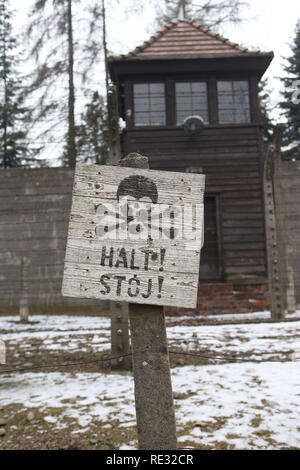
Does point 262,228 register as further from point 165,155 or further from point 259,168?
point 165,155

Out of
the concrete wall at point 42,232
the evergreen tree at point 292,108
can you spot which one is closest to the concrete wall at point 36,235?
the concrete wall at point 42,232

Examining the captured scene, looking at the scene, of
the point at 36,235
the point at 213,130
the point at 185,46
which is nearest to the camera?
the point at 36,235

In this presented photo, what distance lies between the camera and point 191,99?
10.6 m

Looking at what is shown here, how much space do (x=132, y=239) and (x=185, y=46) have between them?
1049 cm

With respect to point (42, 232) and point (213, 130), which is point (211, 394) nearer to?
point (42, 232)

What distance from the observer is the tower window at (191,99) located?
10.5m

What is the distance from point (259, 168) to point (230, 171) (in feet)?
2.49

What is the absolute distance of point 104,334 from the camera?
6984 millimetres

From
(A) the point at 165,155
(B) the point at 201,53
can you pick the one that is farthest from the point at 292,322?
(B) the point at 201,53

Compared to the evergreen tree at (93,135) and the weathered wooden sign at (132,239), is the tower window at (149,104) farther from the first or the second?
the weathered wooden sign at (132,239)

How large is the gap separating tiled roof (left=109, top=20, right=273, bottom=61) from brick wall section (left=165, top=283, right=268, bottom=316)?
5964mm

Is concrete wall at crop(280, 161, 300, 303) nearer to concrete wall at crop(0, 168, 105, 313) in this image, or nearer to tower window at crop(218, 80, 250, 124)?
tower window at crop(218, 80, 250, 124)

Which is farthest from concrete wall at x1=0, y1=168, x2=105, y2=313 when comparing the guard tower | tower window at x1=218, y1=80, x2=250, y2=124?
tower window at x1=218, y1=80, x2=250, y2=124

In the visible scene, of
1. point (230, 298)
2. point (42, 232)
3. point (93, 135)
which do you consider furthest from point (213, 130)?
point (93, 135)
